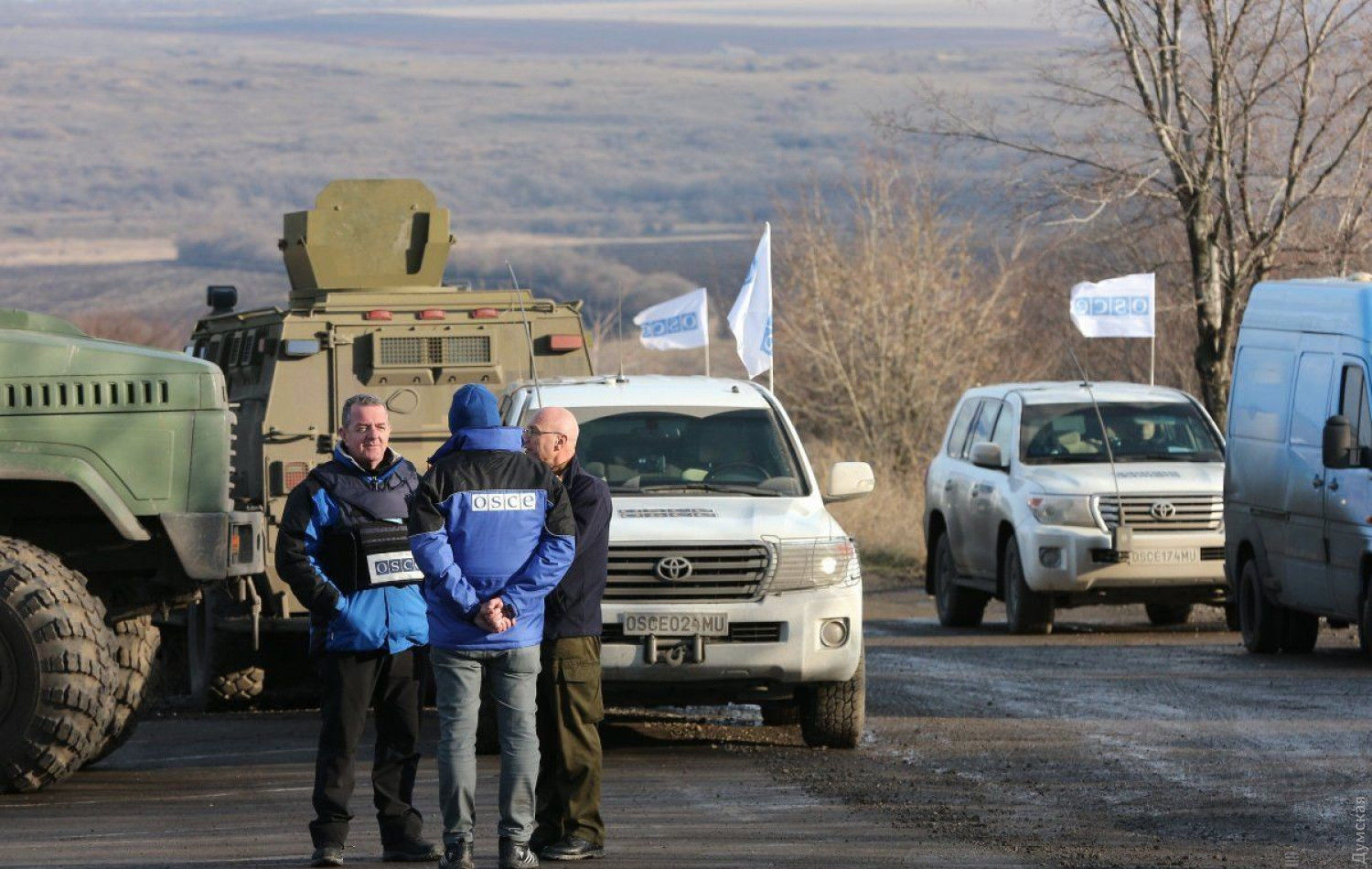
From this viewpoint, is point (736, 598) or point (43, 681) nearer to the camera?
point (43, 681)

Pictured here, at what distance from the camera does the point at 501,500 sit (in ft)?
27.5

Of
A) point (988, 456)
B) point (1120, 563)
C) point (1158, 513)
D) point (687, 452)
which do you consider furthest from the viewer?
point (988, 456)

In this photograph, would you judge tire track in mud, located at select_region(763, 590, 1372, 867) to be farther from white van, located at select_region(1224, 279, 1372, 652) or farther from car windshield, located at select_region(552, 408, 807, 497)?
car windshield, located at select_region(552, 408, 807, 497)

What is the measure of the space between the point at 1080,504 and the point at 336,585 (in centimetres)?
1027

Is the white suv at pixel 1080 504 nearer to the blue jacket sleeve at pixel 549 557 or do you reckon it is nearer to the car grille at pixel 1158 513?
the car grille at pixel 1158 513

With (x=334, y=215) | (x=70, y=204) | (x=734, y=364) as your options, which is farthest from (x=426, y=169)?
(x=334, y=215)

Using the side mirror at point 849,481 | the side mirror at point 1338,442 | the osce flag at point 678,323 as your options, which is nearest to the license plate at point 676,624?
the side mirror at point 849,481

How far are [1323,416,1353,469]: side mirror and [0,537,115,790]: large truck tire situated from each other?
7.81 m

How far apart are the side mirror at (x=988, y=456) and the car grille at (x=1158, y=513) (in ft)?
2.98

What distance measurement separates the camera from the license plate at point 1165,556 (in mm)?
18000

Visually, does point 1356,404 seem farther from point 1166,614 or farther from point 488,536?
point 488,536

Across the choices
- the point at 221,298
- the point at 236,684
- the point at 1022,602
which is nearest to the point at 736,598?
the point at 236,684

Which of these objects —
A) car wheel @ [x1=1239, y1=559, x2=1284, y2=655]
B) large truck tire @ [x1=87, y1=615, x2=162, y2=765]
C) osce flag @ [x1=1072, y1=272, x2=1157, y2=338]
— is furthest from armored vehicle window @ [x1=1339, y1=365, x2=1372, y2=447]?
osce flag @ [x1=1072, y1=272, x2=1157, y2=338]

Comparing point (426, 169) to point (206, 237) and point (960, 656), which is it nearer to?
point (206, 237)
